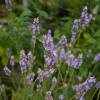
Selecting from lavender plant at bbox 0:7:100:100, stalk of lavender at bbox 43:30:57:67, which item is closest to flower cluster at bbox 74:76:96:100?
lavender plant at bbox 0:7:100:100

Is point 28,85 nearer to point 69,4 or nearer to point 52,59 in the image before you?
point 52,59

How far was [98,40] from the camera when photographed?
10.5 ft

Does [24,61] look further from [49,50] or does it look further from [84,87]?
[84,87]

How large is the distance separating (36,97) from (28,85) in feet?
0.38

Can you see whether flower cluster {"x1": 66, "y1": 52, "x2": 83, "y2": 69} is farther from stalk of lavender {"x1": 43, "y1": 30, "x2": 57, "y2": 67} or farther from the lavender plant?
stalk of lavender {"x1": 43, "y1": 30, "x2": 57, "y2": 67}

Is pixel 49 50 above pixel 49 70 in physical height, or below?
above

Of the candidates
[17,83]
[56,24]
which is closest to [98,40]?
[17,83]

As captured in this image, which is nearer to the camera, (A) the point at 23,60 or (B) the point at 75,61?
(A) the point at 23,60

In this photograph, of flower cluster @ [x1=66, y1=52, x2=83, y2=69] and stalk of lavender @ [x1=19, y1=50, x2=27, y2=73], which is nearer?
stalk of lavender @ [x1=19, y1=50, x2=27, y2=73]

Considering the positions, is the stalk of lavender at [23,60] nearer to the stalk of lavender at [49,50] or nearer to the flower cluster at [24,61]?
the flower cluster at [24,61]

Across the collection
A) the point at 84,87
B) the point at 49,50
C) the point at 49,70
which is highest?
the point at 49,50

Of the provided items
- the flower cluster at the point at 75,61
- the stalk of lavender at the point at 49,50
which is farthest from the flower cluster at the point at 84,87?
the stalk of lavender at the point at 49,50

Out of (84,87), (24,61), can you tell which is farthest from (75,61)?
(24,61)

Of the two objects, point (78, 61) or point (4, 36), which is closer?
point (78, 61)
